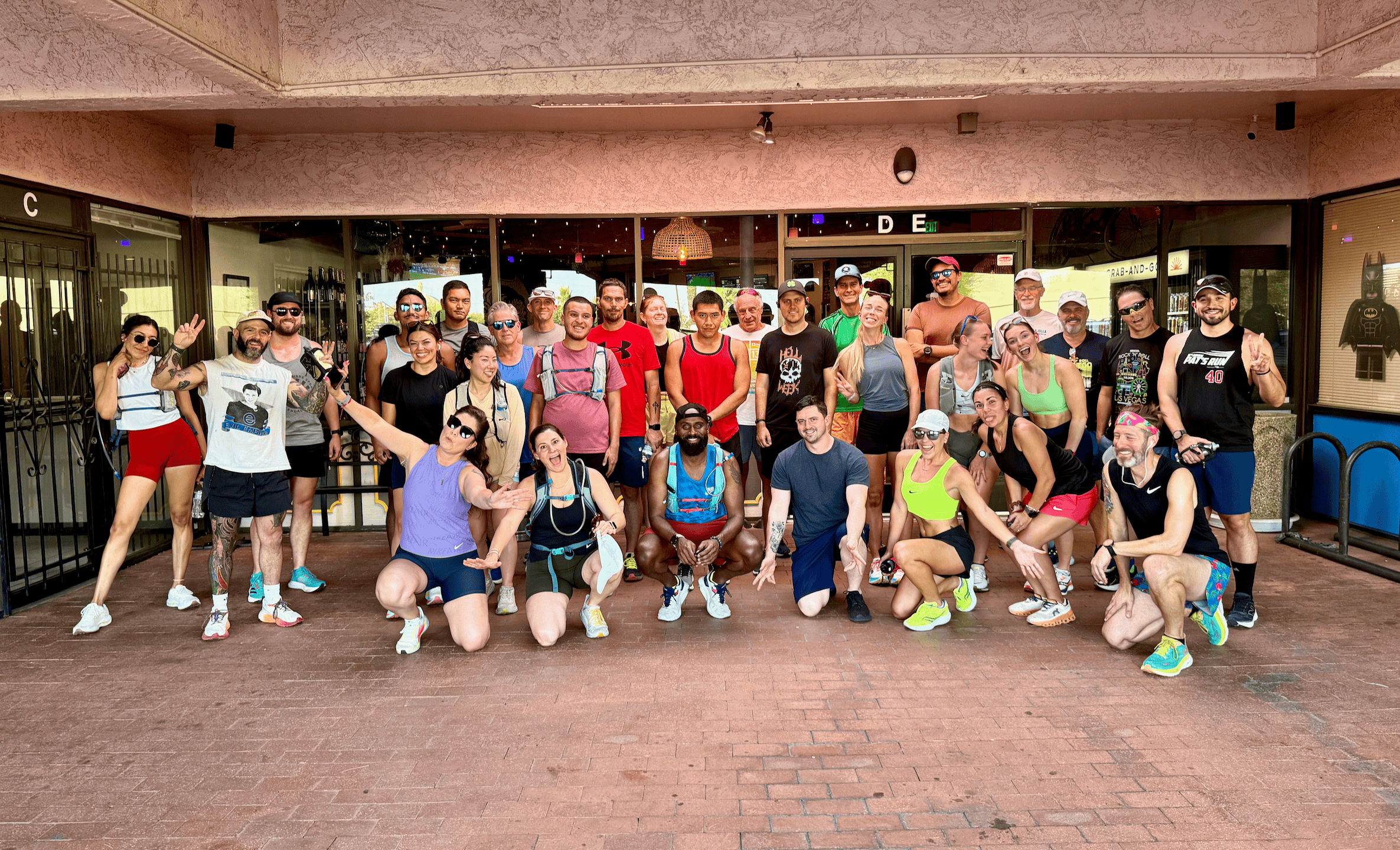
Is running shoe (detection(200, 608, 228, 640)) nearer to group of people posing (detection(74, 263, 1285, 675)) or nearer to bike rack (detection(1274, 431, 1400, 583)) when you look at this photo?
group of people posing (detection(74, 263, 1285, 675))

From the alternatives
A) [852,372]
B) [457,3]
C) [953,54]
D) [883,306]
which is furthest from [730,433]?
[457,3]

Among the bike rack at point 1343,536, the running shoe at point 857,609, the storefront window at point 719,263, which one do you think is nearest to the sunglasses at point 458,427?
the running shoe at point 857,609

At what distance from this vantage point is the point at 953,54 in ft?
18.2

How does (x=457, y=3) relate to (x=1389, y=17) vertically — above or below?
above

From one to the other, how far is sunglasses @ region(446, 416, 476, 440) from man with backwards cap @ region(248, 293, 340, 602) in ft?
5.57

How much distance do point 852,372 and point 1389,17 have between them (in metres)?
3.60

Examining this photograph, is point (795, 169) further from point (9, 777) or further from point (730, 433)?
point (9, 777)

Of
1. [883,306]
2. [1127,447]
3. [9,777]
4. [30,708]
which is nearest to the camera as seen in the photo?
[9,777]

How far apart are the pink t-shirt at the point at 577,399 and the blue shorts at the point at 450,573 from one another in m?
1.39

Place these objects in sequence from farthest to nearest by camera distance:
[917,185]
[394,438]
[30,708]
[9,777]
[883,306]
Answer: [917,185] < [883,306] < [394,438] < [30,708] < [9,777]

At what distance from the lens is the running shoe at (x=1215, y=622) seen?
4926 mm

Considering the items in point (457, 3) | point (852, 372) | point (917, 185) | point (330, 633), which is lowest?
point (330, 633)

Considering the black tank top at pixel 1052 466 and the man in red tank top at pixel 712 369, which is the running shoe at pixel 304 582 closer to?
the man in red tank top at pixel 712 369

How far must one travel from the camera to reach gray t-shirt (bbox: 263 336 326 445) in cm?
631
